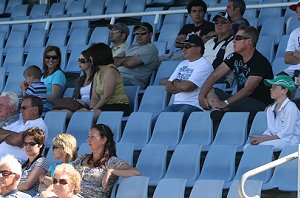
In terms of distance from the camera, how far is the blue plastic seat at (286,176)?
843 cm

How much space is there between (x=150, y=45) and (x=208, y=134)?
214 cm

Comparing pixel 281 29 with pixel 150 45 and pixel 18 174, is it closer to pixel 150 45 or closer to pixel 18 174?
pixel 150 45

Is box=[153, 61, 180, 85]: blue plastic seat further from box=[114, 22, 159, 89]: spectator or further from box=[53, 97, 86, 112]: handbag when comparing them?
box=[53, 97, 86, 112]: handbag

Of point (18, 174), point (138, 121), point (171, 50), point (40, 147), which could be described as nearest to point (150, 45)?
→ point (171, 50)

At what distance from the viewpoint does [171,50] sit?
488 inches

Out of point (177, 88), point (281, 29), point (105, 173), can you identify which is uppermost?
point (281, 29)

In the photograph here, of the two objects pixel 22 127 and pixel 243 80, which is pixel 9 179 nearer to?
pixel 22 127

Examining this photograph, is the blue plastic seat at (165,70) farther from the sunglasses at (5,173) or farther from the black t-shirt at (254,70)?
the sunglasses at (5,173)

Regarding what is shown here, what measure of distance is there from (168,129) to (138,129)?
1.11ft

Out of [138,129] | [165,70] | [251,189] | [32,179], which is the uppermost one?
[165,70]

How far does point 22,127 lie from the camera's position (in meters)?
10.4

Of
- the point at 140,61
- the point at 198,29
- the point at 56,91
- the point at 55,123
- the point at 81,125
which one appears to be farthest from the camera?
the point at 198,29

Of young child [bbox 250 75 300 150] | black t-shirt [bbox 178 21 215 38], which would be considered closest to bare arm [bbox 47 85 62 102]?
black t-shirt [bbox 178 21 215 38]

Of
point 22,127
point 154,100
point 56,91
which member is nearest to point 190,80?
point 154,100
